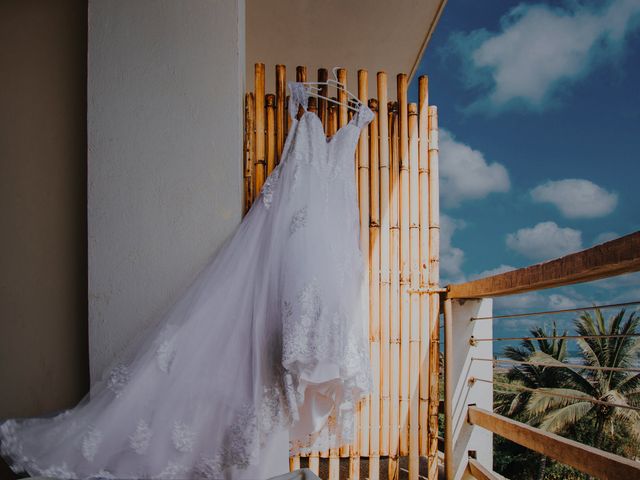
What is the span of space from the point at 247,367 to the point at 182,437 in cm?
27

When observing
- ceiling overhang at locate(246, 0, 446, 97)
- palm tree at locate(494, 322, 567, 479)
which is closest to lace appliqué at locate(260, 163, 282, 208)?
ceiling overhang at locate(246, 0, 446, 97)

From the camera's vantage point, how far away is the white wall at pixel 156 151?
5.85ft

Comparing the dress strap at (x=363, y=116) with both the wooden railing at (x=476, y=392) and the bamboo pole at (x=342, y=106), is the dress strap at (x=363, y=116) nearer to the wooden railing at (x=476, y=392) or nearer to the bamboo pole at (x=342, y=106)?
the bamboo pole at (x=342, y=106)

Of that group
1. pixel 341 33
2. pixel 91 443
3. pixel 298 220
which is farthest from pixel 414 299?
pixel 341 33

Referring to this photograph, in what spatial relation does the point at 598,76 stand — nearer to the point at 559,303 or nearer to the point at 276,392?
the point at 559,303

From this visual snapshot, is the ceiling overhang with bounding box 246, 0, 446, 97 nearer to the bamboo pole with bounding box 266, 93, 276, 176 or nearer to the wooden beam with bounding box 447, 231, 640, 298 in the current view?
the bamboo pole with bounding box 266, 93, 276, 176

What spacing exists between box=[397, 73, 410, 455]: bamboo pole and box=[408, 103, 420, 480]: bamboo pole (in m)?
0.02

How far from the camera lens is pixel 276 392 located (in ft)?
5.08

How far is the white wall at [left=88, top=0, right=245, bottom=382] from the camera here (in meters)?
1.78

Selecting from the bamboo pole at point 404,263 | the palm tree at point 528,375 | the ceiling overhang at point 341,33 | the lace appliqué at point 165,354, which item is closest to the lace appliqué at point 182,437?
the lace appliqué at point 165,354

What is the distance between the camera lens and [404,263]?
6.72 ft

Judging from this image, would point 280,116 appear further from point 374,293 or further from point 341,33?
point 341,33

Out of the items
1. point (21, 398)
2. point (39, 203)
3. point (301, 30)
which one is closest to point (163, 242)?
point (39, 203)

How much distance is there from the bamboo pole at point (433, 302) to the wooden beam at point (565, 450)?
0.56ft
